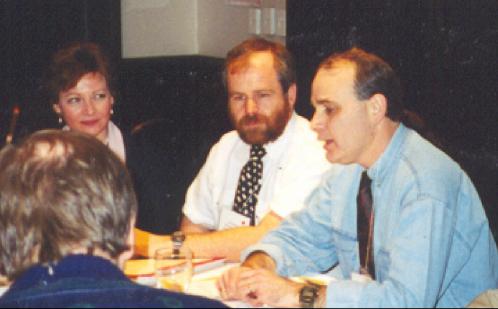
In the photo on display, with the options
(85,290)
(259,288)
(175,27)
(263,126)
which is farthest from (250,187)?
(175,27)

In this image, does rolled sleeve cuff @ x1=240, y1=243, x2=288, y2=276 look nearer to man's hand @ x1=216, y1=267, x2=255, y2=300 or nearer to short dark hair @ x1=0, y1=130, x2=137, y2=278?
man's hand @ x1=216, y1=267, x2=255, y2=300

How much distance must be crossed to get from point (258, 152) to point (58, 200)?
73.0 inches

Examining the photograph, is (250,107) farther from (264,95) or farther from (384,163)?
(384,163)

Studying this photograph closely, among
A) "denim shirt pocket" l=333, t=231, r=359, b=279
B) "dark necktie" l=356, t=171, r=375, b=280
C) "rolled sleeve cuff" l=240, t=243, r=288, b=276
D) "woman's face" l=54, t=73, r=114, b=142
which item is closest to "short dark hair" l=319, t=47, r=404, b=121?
"dark necktie" l=356, t=171, r=375, b=280

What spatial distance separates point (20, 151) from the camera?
55.5 inches

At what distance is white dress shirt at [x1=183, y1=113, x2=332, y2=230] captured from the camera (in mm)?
2957

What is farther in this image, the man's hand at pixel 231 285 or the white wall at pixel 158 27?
the white wall at pixel 158 27

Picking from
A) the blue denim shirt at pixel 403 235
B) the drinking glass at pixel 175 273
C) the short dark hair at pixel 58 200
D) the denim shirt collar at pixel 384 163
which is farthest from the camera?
the denim shirt collar at pixel 384 163

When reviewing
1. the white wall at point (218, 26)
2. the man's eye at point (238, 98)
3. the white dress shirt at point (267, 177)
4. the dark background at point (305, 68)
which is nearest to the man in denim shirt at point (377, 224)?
the white dress shirt at point (267, 177)

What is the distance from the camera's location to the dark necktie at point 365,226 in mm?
2205

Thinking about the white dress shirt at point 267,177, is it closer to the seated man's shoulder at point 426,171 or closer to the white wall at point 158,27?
the seated man's shoulder at point 426,171

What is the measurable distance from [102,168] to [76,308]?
0.32 meters

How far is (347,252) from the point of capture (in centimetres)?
234

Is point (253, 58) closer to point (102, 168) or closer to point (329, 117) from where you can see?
point (329, 117)
